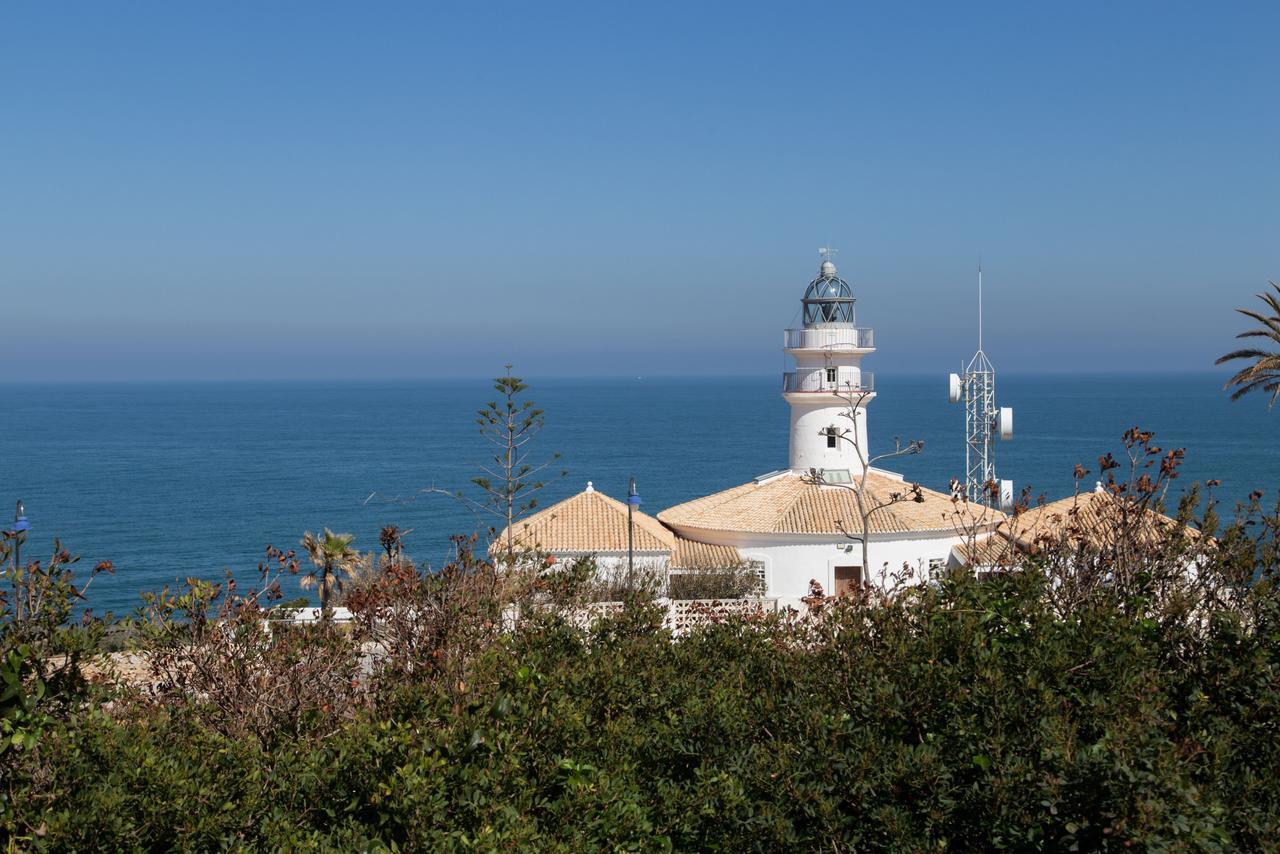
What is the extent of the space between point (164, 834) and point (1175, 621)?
630 cm

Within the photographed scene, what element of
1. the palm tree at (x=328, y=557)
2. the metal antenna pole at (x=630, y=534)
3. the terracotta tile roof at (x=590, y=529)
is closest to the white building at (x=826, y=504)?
the terracotta tile roof at (x=590, y=529)

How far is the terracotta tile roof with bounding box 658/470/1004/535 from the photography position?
29.8 meters

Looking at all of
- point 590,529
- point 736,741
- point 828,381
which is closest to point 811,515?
point 828,381

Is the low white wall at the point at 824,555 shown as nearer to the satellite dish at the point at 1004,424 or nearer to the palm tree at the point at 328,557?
the palm tree at the point at 328,557

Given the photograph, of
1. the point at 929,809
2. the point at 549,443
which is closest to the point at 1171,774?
the point at 929,809

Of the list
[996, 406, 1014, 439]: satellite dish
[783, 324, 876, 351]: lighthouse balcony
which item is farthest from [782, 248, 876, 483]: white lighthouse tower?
[996, 406, 1014, 439]: satellite dish

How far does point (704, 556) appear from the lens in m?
29.9

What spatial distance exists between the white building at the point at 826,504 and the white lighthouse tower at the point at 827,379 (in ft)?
0.09

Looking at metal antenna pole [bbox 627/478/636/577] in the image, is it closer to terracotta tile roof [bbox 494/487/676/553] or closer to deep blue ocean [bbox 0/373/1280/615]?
terracotta tile roof [bbox 494/487/676/553]

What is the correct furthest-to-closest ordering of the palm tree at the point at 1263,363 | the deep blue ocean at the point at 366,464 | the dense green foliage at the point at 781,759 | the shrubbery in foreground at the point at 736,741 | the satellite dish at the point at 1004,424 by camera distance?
the deep blue ocean at the point at 366,464
the satellite dish at the point at 1004,424
the palm tree at the point at 1263,363
the shrubbery in foreground at the point at 736,741
the dense green foliage at the point at 781,759

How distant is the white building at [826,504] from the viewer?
1165 inches

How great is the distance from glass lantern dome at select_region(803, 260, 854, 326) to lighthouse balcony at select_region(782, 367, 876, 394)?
1341 millimetres

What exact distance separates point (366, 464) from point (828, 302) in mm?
74064

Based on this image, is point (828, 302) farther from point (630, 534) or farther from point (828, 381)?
point (630, 534)
